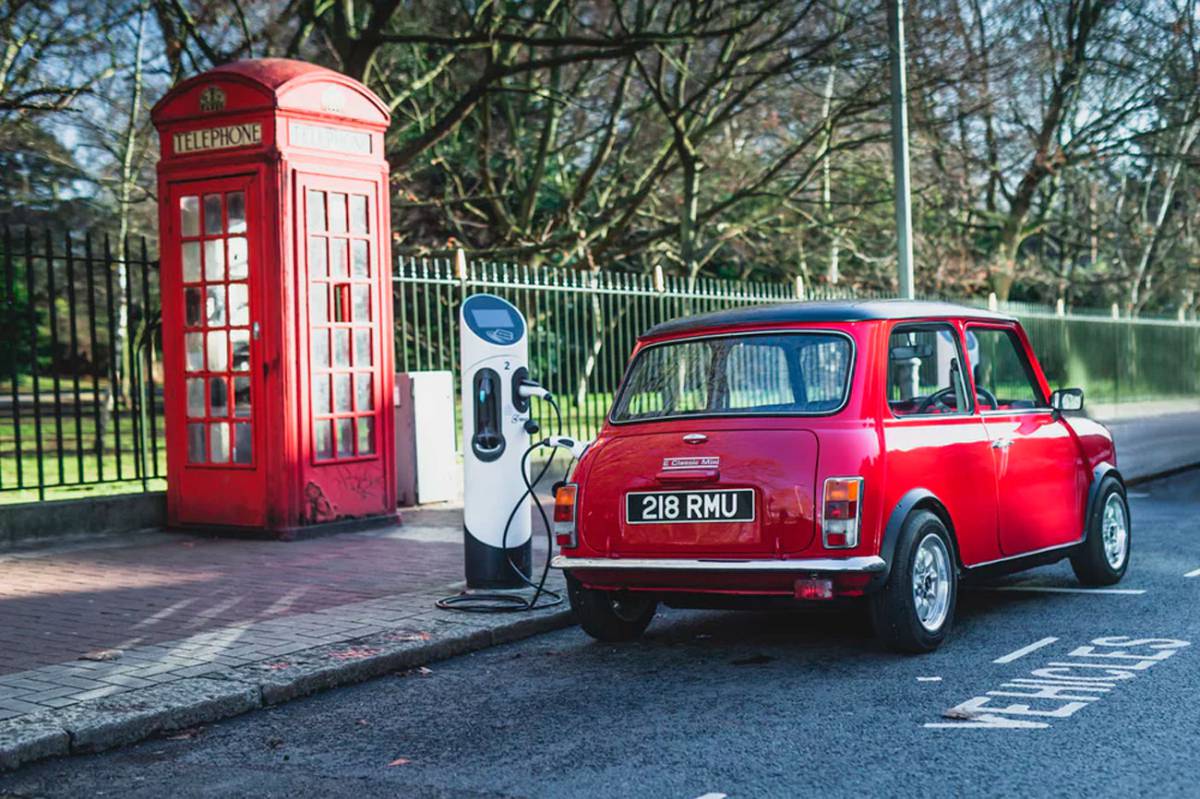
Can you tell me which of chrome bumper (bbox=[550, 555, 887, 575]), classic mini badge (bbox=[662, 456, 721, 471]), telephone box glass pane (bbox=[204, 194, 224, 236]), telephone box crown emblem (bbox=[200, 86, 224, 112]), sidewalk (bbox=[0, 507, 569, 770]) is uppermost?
telephone box crown emblem (bbox=[200, 86, 224, 112])

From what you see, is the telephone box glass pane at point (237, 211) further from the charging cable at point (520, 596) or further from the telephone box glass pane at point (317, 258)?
the charging cable at point (520, 596)

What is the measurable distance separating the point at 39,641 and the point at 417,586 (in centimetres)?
235

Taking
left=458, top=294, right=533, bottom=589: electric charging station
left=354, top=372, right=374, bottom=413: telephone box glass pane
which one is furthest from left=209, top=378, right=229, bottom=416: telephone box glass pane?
left=458, top=294, right=533, bottom=589: electric charging station

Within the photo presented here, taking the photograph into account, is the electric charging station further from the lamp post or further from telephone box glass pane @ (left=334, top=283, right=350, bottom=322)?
the lamp post

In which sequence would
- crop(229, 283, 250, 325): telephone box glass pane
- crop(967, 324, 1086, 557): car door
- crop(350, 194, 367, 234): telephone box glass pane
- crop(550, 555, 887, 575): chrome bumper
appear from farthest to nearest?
crop(350, 194, 367, 234): telephone box glass pane, crop(229, 283, 250, 325): telephone box glass pane, crop(967, 324, 1086, 557): car door, crop(550, 555, 887, 575): chrome bumper

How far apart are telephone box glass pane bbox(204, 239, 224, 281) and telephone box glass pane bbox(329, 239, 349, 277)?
828 mm

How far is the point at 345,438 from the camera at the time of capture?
11.2 metres

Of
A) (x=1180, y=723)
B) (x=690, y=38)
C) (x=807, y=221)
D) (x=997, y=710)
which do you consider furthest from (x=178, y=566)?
(x=807, y=221)

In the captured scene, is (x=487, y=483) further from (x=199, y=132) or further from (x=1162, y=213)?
(x=1162, y=213)

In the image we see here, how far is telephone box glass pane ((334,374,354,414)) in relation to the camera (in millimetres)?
11148

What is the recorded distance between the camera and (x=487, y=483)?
324 inches

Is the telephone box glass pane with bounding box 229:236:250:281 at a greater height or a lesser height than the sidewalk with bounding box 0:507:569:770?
greater

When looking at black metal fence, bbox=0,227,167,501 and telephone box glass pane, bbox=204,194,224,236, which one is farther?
telephone box glass pane, bbox=204,194,224,236

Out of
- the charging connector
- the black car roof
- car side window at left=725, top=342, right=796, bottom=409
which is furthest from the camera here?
the charging connector
